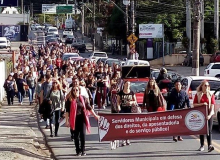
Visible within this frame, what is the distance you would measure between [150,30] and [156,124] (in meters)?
48.7

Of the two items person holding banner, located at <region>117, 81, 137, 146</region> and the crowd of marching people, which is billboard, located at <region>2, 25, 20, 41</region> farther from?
person holding banner, located at <region>117, 81, 137, 146</region>

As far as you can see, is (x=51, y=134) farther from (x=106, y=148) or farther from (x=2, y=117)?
(x=2, y=117)

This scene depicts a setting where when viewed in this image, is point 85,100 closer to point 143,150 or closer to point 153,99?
point 143,150

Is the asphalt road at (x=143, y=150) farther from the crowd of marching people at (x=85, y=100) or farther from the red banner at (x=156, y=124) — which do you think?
the red banner at (x=156, y=124)

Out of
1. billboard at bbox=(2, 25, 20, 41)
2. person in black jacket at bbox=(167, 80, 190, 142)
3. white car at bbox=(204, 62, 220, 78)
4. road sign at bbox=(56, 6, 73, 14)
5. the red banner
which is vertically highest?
road sign at bbox=(56, 6, 73, 14)

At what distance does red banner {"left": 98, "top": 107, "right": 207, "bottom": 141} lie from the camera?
45.6 feet

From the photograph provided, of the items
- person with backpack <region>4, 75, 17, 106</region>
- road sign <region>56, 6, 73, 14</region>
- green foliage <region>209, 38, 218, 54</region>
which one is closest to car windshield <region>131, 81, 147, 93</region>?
person with backpack <region>4, 75, 17, 106</region>

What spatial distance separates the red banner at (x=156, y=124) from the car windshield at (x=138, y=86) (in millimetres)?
8380

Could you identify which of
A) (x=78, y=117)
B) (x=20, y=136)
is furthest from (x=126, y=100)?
(x=20, y=136)

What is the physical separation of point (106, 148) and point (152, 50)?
52.5 m

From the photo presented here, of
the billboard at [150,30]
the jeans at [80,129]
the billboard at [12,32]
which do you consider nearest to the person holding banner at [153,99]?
the jeans at [80,129]

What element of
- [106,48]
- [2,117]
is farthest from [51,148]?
[106,48]

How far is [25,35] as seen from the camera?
69125 millimetres

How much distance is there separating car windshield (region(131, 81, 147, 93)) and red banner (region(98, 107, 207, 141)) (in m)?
8.38
